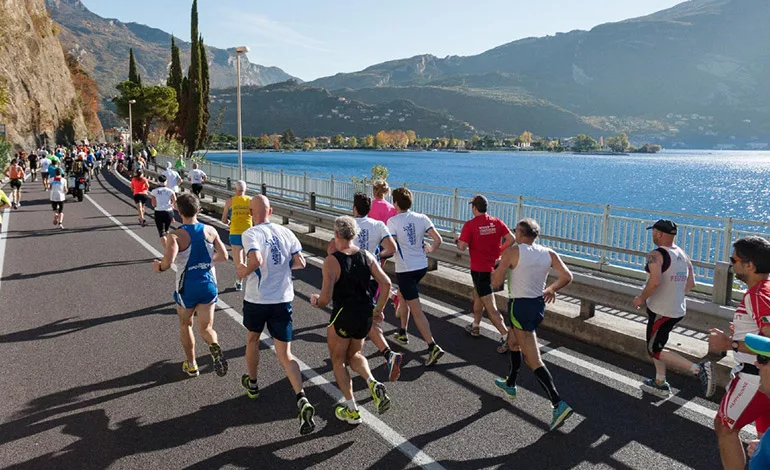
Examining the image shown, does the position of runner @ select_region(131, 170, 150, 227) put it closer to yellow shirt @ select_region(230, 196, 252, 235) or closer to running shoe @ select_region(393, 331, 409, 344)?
yellow shirt @ select_region(230, 196, 252, 235)

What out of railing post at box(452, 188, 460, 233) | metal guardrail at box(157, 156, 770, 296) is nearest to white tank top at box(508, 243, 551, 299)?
metal guardrail at box(157, 156, 770, 296)

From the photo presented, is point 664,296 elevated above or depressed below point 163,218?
above

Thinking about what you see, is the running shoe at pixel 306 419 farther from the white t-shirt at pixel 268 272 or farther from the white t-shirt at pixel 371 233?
the white t-shirt at pixel 371 233

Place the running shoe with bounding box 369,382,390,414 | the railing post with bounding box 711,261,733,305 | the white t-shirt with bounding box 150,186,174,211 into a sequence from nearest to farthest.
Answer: the running shoe with bounding box 369,382,390,414
the railing post with bounding box 711,261,733,305
the white t-shirt with bounding box 150,186,174,211

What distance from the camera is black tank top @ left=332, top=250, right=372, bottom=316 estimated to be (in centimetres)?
462

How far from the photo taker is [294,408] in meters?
5.03

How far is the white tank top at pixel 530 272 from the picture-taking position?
4.93 metres

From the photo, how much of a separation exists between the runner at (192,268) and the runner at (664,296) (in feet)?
13.4

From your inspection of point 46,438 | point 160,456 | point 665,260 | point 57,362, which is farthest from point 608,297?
point 57,362

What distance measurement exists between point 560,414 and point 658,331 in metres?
1.44

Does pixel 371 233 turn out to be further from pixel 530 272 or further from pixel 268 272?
pixel 530 272

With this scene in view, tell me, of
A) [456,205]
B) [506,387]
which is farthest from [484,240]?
[456,205]

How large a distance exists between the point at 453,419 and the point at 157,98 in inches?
3294

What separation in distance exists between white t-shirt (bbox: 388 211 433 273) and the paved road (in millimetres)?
993
